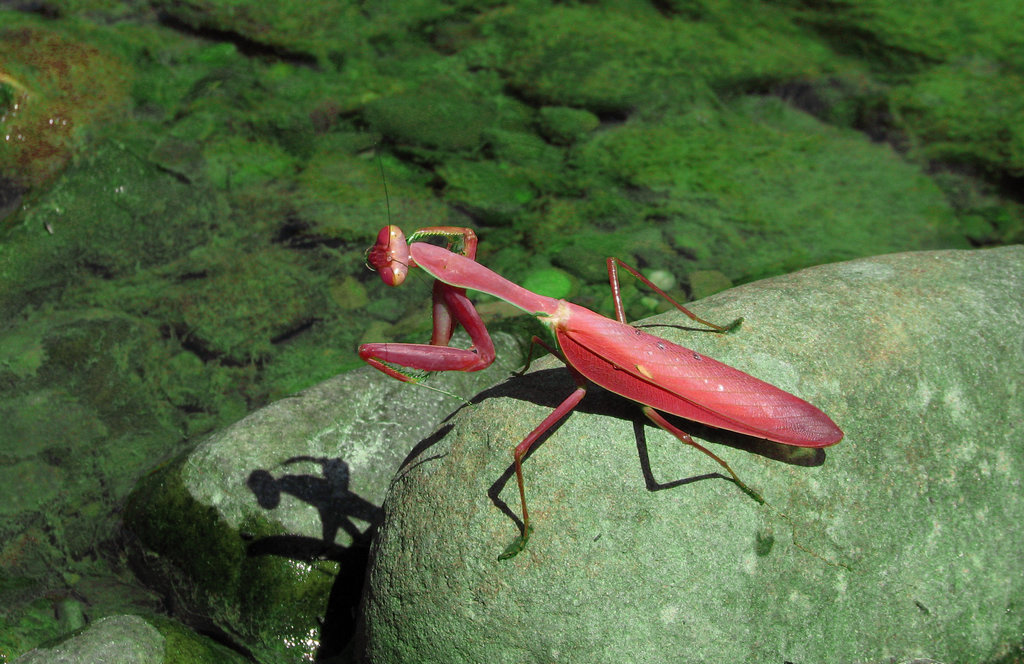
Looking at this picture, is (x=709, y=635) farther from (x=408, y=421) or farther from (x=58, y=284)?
(x=58, y=284)

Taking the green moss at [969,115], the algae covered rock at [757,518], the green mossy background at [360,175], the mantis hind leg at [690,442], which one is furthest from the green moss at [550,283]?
the green moss at [969,115]

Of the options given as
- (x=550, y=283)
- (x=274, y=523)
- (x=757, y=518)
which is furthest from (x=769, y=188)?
(x=274, y=523)

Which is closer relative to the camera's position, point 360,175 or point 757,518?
point 757,518

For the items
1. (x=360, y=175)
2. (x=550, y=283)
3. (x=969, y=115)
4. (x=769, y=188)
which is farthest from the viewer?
(x=969, y=115)

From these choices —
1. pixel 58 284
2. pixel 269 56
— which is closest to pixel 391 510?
pixel 58 284

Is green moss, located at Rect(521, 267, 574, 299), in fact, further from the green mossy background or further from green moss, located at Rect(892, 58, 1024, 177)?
green moss, located at Rect(892, 58, 1024, 177)

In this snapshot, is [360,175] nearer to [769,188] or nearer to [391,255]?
[769,188]

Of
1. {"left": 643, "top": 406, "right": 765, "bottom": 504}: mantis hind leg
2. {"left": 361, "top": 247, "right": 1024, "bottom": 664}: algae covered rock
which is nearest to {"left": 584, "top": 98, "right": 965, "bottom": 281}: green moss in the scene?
{"left": 361, "top": 247, "right": 1024, "bottom": 664}: algae covered rock
